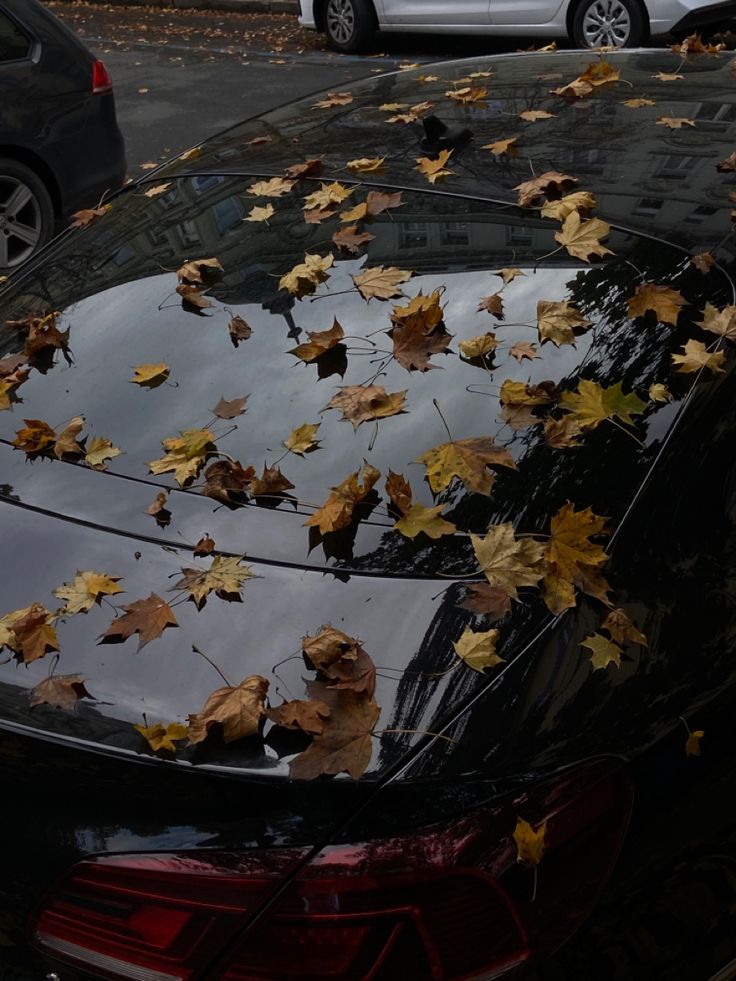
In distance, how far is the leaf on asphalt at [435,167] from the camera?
2525mm

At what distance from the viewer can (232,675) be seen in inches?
63.3

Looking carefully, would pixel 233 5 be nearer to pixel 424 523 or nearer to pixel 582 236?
pixel 582 236

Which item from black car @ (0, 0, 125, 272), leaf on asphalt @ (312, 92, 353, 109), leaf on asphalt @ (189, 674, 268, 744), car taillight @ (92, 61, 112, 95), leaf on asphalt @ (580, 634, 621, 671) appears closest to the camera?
leaf on asphalt @ (189, 674, 268, 744)

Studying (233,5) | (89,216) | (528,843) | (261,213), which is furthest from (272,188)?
(233,5)

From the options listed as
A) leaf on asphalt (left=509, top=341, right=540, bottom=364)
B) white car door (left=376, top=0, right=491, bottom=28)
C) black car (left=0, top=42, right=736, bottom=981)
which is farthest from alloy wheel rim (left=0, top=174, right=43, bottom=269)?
white car door (left=376, top=0, right=491, bottom=28)

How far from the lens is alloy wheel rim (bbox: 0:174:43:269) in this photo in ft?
21.1

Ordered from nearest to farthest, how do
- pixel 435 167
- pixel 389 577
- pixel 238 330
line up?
pixel 389 577, pixel 238 330, pixel 435 167

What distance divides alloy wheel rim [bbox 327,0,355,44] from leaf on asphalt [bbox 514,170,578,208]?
10275 mm

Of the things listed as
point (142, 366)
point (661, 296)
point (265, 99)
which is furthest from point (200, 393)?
point (265, 99)

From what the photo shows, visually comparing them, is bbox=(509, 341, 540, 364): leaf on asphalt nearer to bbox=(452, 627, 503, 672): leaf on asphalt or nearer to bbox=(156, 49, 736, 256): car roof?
bbox=(156, 49, 736, 256): car roof

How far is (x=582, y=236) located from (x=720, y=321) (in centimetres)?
34

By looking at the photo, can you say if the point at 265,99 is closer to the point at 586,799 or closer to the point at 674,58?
the point at 674,58

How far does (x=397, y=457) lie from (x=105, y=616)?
1.85 ft

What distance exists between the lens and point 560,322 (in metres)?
2.09
